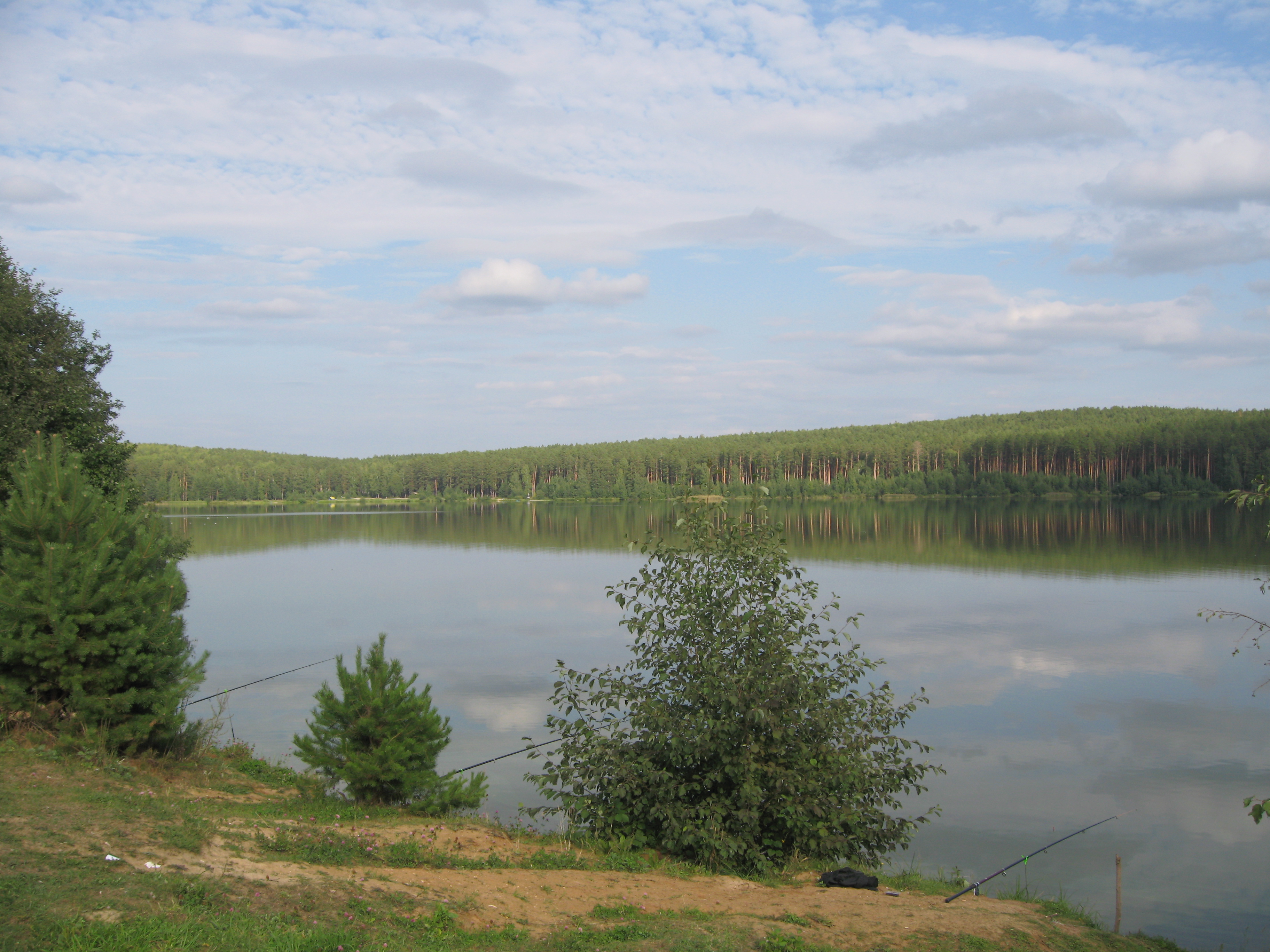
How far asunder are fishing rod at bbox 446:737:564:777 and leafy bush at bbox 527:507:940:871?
852 millimetres

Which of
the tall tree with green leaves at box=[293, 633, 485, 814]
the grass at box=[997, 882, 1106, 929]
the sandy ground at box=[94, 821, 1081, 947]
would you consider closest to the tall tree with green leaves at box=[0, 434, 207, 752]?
the tall tree with green leaves at box=[293, 633, 485, 814]

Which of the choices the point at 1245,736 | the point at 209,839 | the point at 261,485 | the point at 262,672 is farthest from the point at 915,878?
the point at 261,485

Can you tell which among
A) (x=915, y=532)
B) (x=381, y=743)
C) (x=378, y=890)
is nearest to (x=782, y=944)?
(x=378, y=890)

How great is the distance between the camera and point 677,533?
9.63 meters

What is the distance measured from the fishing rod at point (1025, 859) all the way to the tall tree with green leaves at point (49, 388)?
14586mm

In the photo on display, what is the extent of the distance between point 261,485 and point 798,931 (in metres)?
161

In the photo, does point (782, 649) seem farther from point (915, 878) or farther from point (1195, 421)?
point (1195, 421)

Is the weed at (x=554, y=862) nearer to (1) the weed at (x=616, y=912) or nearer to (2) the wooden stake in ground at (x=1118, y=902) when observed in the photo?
(1) the weed at (x=616, y=912)

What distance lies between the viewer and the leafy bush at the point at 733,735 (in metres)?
8.61

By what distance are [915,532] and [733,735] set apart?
53.6 m

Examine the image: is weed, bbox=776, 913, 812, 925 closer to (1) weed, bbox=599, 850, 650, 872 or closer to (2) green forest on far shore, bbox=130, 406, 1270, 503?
(1) weed, bbox=599, 850, 650, 872

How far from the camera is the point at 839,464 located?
424 feet

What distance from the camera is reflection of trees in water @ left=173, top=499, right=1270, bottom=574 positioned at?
4081 centimetres

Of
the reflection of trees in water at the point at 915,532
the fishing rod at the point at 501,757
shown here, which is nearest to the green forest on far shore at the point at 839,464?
the reflection of trees in water at the point at 915,532
